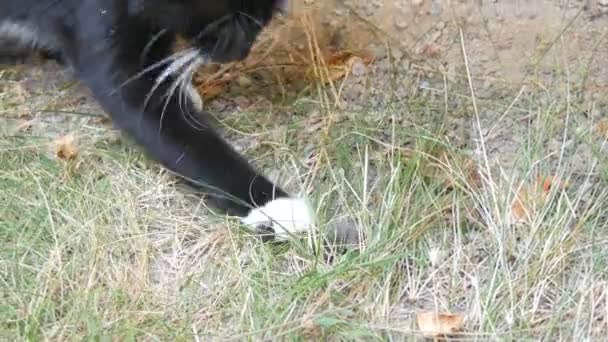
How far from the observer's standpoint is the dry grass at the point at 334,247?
54.9 inches

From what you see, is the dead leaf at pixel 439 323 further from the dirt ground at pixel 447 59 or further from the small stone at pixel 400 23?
the small stone at pixel 400 23

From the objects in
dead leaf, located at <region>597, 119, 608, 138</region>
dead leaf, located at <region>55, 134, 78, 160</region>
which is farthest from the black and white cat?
dead leaf, located at <region>597, 119, 608, 138</region>

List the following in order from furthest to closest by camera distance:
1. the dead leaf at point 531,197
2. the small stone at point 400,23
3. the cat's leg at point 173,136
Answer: the small stone at point 400,23, the cat's leg at point 173,136, the dead leaf at point 531,197

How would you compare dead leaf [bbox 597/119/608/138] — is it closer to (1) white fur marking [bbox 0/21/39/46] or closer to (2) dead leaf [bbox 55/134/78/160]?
(2) dead leaf [bbox 55/134/78/160]

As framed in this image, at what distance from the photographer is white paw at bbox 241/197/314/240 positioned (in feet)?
5.06

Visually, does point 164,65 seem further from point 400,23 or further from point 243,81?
point 400,23

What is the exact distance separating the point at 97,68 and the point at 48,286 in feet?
1.35

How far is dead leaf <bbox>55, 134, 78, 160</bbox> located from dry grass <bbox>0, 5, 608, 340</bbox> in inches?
0.6

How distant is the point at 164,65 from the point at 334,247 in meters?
0.48

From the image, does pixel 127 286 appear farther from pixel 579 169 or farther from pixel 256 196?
pixel 579 169

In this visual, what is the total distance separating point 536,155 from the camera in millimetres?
1572

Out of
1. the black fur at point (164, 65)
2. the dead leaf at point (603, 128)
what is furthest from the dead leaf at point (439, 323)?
the dead leaf at point (603, 128)

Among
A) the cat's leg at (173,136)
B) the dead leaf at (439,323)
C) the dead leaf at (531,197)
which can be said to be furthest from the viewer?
the cat's leg at (173,136)

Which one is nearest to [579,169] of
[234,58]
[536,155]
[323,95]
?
[536,155]
